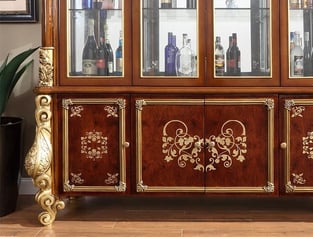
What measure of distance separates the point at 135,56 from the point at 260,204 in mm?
1032

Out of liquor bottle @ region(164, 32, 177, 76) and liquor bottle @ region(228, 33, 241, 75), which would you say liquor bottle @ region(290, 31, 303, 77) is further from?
liquor bottle @ region(164, 32, 177, 76)

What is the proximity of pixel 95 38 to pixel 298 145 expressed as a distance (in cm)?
107

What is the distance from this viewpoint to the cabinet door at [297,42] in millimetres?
2371

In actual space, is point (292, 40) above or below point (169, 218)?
above

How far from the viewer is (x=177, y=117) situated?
238 centimetres

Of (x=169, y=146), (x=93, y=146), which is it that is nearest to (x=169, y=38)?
(x=169, y=146)

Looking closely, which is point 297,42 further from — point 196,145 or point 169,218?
point 169,218

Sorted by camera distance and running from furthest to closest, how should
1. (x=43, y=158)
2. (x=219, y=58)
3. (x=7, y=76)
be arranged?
1. (x=7, y=76)
2. (x=219, y=58)
3. (x=43, y=158)

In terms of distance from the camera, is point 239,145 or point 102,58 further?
point 102,58

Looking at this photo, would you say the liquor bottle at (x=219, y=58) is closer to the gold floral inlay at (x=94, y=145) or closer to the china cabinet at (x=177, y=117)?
the china cabinet at (x=177, y=117)

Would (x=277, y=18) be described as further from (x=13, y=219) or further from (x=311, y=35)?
(x=13, y=219)

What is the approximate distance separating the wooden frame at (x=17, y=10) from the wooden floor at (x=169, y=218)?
994 mm

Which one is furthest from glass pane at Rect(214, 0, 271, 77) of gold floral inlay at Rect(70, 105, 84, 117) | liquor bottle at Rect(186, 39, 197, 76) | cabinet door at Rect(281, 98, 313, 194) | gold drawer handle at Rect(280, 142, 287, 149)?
gold floral inlay at Rect(70, 105, 84, 117)

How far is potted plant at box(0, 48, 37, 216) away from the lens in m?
2.51
